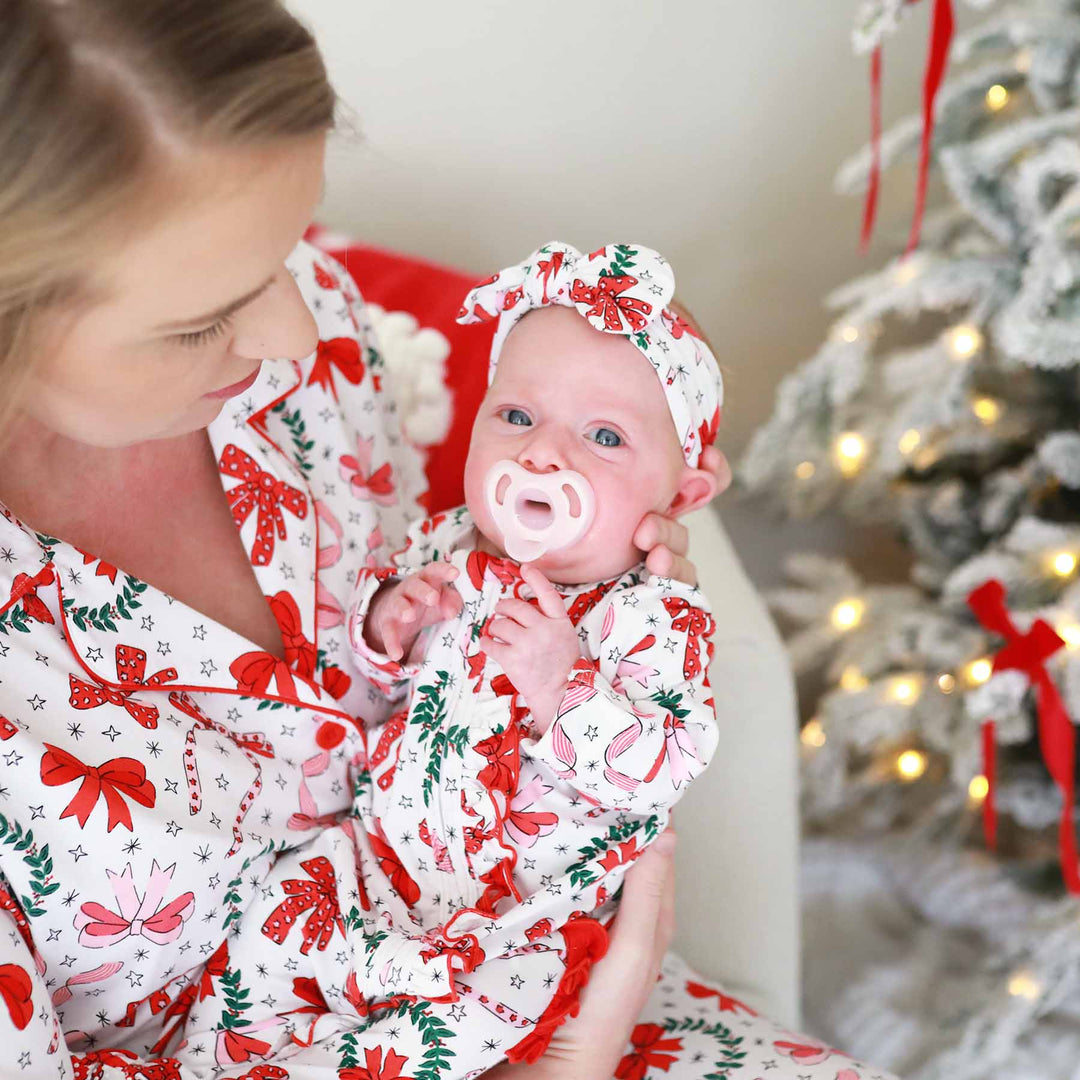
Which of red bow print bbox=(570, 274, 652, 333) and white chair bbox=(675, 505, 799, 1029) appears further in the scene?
white chair bbox=(675, 505, 799, 1029)

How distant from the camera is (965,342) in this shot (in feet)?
5.57

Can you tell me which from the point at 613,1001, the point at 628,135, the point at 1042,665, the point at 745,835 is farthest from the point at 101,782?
the point at 628,135

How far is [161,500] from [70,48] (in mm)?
456

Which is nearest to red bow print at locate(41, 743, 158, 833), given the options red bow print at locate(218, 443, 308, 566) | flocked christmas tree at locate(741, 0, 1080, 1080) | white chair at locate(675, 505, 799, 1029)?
red bow print at locate(218, 443, 308, 566)

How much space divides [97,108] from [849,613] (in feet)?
4.93

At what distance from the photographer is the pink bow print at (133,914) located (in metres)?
0.93

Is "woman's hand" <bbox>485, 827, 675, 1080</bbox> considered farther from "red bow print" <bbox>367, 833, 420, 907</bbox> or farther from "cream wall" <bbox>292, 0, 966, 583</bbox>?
"cream wall" <bbox>292, 0, 966, 583</bbox>

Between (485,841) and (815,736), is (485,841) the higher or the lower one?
the lower one

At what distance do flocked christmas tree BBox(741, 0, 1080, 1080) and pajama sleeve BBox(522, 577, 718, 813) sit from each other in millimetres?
741

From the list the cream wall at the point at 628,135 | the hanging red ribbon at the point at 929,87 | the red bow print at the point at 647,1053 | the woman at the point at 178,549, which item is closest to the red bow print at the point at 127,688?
the woman at the point at 178,549

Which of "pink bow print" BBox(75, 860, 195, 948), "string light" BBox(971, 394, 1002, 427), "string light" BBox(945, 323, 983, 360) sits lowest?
"pink bow print" BBox(75, 860, 195, 948)

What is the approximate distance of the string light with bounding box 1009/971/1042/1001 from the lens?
1687 mm

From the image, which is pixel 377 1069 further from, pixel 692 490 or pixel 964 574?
pixel 964 574

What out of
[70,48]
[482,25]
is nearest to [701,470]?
[70,48]
